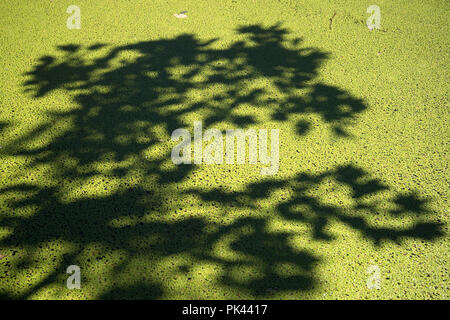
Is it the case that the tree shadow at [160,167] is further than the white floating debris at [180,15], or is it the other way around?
the white floating debris at [180,15]

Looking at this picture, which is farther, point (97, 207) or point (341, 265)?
point (97, 207)

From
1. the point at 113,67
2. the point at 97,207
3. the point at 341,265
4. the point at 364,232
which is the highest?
the point at 113,67

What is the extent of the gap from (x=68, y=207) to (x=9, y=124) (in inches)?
35.6

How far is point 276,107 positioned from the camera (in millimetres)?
2551

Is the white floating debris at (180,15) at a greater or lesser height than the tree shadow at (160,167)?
greater

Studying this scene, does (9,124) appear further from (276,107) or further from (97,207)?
(276,107)

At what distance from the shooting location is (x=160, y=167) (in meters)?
2.12

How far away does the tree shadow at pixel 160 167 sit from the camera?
1.73 metres

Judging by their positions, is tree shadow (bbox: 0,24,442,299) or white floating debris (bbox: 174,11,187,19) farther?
white floating debris (bbox: 174,11,187,19)

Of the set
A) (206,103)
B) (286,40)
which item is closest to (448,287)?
(206,103)

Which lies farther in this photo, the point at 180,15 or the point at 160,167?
the point at 180,15

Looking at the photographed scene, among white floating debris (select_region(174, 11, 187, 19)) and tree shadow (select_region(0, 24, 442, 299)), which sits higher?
white floating debris (select_region(174, 11, 187, 19))

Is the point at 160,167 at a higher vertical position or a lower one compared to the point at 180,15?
lower

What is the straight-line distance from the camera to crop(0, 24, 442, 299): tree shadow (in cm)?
173
